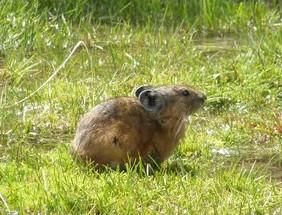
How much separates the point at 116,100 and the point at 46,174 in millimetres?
786

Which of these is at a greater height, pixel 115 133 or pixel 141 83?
pixel 115 133

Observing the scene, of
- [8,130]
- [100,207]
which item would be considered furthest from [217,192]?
[8,130]

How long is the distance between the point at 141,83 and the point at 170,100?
158cm

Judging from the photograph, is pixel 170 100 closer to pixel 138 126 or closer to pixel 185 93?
pixel 185 93

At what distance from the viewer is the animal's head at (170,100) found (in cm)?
688

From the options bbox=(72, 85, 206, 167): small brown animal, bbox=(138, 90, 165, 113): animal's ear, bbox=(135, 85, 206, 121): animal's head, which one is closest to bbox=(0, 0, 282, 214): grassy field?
bbox=(72, 85, 206, 167): small brown animal

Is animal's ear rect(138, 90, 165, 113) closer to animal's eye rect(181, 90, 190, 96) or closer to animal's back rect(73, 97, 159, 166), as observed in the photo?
animal's back rect(73, 97, 159, 166)

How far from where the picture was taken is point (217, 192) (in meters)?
5.93

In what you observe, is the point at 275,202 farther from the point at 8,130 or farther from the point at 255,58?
the point at 255,58

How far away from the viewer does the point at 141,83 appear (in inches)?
340

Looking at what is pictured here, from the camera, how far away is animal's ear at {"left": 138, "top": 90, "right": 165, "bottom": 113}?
22.5ft

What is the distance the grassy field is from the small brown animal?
0.12 metres

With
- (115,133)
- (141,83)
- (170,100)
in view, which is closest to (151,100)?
(170,100)

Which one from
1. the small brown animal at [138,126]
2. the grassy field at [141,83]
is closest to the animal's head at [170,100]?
the small brown animal at [138,126]
